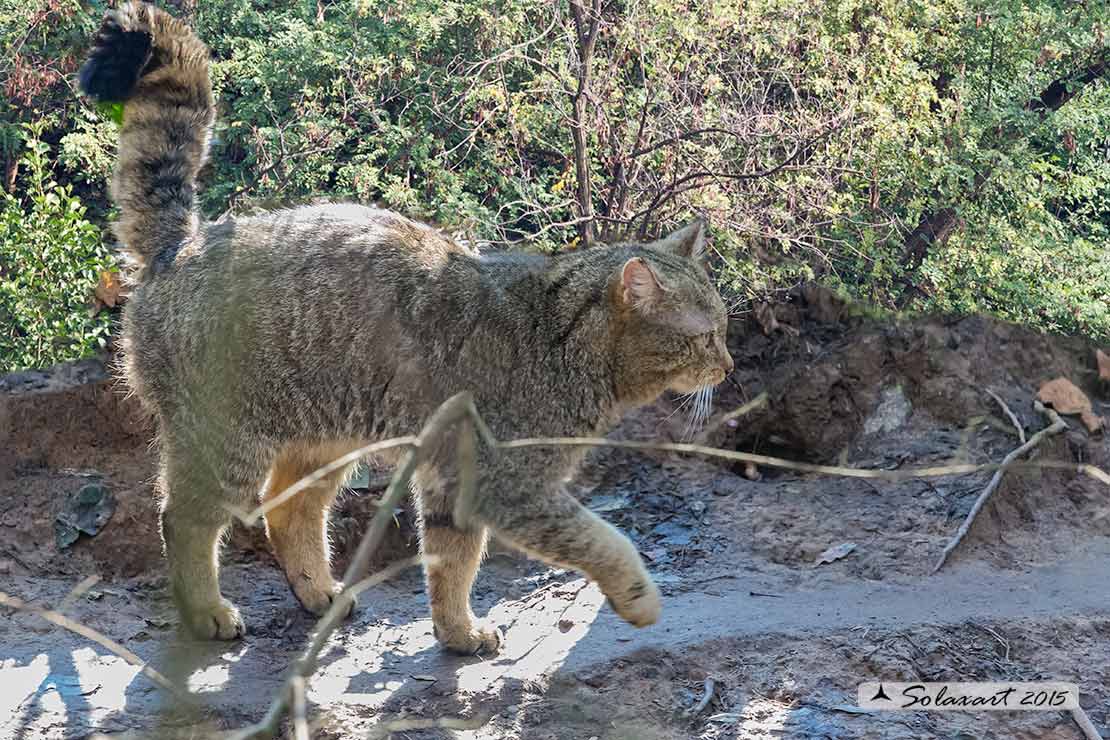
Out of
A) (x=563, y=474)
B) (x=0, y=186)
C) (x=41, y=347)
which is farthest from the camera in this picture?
(x=0, y=186)

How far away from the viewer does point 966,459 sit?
709 cm

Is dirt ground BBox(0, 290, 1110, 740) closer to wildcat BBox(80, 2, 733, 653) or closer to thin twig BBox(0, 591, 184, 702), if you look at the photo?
wildcat BBox(80, 2, 733, 653)

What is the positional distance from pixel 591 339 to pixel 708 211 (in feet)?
9.91

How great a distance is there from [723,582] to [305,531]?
2093mm

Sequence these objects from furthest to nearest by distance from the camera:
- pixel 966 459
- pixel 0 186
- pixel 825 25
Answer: pixel 0 186
pixel 825 25
pixel 966 459

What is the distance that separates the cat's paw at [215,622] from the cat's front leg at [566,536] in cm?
137

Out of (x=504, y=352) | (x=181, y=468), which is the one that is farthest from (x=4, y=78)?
(x=504, y=352)

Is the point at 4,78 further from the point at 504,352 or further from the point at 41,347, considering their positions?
the point at 504,352

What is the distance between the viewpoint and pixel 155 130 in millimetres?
5539

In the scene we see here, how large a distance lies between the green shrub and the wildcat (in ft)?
8.04

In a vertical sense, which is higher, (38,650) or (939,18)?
(939,18)

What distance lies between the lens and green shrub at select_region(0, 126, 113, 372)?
7.74 meters

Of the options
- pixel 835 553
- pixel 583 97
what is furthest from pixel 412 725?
pixel 583 97

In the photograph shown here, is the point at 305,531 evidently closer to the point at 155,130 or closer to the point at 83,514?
the point at 83,514
